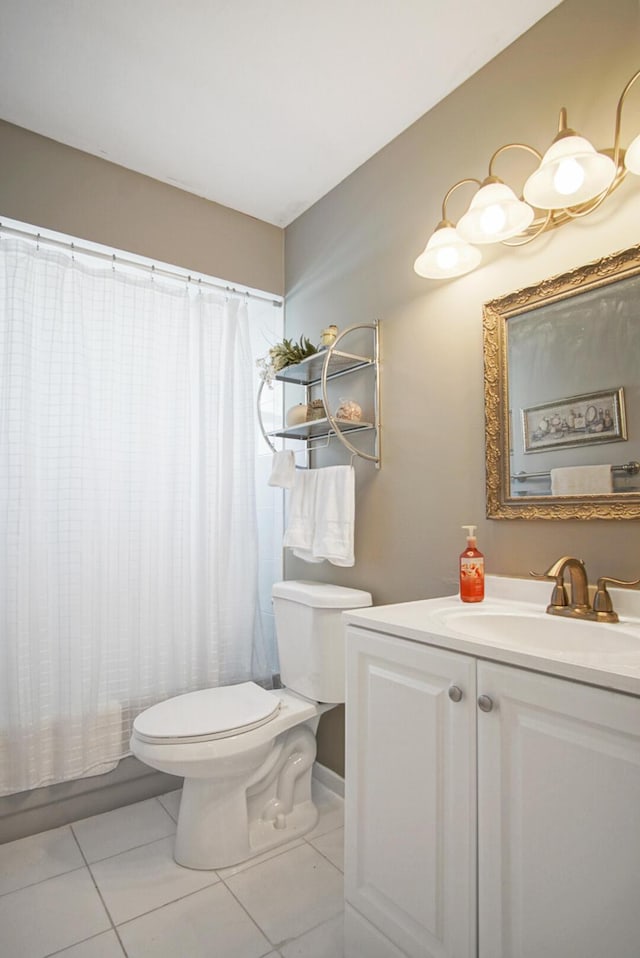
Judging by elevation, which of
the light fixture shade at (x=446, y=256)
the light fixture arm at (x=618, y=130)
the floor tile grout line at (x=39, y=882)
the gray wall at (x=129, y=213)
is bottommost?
the floor tile grout line at (x=39, y=882)

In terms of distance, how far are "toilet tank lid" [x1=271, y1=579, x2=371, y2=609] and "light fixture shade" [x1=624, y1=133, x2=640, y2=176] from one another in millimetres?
1383

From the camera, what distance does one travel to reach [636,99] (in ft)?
3.86

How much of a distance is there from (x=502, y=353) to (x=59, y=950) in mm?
1919

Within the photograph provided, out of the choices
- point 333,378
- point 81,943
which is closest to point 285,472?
point 333,378

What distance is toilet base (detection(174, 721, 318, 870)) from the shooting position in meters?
1.58

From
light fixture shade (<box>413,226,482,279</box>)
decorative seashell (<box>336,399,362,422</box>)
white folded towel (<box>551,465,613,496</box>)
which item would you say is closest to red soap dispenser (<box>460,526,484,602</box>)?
white folded towel (<box>551,465,613,496</box>)

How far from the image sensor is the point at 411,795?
1.05 metres

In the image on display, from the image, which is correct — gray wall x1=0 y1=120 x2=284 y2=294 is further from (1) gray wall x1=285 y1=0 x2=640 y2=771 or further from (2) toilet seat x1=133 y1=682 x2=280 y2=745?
(2) toilet seat x1=133 y1=682 x2=280 y2=745

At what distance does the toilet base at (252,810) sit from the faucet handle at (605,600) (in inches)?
45.6

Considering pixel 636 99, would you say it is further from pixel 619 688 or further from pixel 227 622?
pixel 227 622

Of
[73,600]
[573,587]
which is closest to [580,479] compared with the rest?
[573,587]

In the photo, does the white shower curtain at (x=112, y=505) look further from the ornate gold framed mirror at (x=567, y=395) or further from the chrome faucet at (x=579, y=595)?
the chrome faucet at (x=579, y=595)

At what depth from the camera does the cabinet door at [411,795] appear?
3.12 feet

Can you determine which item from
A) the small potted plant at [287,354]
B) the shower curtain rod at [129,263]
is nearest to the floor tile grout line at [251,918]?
the small potted plant at [287,354]
